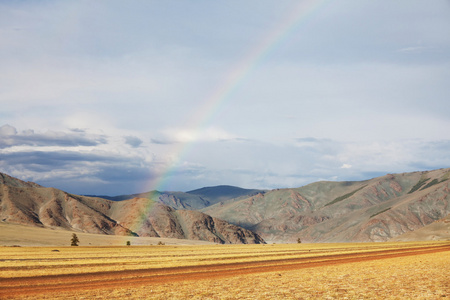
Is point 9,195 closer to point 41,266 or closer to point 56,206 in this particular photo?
point 56,206

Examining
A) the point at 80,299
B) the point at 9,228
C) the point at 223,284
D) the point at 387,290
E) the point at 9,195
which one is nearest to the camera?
the point at 80,299

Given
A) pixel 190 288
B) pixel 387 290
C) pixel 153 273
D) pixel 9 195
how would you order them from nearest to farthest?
1. pixel 387 290
2. pixel 190 288
3. pixel 153 273
4. pixel 9 195

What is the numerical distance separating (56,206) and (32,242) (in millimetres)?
90797

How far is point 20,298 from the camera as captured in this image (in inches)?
838

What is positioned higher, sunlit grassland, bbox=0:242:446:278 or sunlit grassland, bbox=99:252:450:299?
sunlit grassland, bbox=99:252:450:299

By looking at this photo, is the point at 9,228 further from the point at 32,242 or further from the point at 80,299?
the point at 80,299

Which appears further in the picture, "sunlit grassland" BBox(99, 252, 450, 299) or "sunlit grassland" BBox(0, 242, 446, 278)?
"sunlit grassland" BBox(0, 242, 446, 278)

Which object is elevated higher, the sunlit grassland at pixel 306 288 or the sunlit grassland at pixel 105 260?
the sunlit grassland at pixel 306 288

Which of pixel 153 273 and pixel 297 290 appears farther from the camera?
pixel 153 273

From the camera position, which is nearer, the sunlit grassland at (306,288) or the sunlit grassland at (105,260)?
the sunlit grassland at (306,288)

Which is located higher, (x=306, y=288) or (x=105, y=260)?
(x=306, y=288)

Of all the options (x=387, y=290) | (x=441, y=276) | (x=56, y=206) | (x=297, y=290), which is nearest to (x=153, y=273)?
(x=297, y=290)

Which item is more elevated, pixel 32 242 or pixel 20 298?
pixel 20 298

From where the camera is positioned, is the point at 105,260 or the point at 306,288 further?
the point at 105,260
